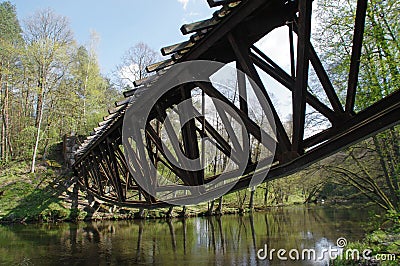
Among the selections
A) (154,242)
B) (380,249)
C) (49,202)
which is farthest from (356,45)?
(49,202)

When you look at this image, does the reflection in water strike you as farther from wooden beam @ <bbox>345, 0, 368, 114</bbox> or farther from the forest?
wooden beam @ <bbox>345, 0, 368, 114</bbox>

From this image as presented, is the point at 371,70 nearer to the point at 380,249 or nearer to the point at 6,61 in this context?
the point at 380,249

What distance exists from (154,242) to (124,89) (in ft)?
45.7

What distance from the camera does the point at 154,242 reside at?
37.3 ft

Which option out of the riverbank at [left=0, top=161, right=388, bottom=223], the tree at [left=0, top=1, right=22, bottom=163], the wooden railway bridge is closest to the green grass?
the riverbank at [left=0, top=161, right=388, bottom=223]

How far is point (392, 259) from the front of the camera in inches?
261

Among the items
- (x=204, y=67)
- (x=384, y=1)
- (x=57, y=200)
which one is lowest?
(x=57, y=200)

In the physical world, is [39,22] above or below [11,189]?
above

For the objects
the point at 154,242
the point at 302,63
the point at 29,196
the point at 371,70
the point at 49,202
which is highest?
the point at 371,70

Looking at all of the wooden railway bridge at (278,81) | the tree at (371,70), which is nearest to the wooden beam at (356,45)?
the wooden railway bridge at (278,81)

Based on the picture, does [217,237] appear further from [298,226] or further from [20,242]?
[20,242]

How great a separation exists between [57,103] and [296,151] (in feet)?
73.4

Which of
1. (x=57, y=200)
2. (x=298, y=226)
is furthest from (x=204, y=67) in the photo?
(x=57, y=200)

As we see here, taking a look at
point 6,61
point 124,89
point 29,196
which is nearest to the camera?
point 29,196
